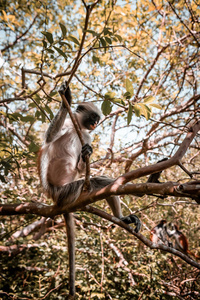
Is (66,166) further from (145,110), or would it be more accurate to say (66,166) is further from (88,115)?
(145,110)

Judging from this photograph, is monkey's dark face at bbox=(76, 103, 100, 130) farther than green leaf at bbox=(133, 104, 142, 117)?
Yes

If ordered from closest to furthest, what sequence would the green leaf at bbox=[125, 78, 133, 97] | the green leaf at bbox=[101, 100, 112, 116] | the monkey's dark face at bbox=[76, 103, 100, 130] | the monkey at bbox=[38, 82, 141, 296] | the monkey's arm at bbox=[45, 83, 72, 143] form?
the green leaf at bbox=[125, 78, 133, 97] < the green leaf at bbox=[101, 100, 112, 116] < the monkey's arm at bbox=[45, 83, 72, 143] < the monkey at bbox=[38, 82, 141, 296] < the monkey's dark face at bbox=[76, 103, 100, 130]

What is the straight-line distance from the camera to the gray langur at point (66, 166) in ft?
9.18

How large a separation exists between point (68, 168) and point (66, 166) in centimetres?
4

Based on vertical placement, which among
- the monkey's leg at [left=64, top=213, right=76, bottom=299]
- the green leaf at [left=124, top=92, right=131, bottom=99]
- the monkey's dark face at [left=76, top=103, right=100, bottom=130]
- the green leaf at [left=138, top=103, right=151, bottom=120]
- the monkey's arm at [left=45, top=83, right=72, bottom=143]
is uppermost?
the monkey's dark face at [left=76, top=103, right=100, bottom=130]

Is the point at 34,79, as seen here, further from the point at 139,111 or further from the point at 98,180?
the point at 139,111

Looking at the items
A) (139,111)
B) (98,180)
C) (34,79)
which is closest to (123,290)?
(98,180)

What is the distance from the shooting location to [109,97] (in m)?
1.84

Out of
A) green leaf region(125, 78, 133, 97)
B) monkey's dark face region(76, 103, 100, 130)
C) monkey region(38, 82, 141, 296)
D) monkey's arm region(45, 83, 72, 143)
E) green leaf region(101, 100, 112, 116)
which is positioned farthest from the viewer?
monkey's dark face region(76, 103, 100, 130)

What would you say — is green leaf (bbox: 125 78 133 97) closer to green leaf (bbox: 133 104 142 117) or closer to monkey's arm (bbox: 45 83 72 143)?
green leaf (bbox: 133 104 142 117)

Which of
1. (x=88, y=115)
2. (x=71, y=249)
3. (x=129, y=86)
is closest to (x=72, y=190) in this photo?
(x=71, y=249)

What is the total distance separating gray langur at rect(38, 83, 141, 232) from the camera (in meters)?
2.80

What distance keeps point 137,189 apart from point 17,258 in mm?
4508

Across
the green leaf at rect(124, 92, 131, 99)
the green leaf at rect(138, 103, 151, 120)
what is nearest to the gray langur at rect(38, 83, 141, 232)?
the green leaf at rect(124, 92, 131, 99)
